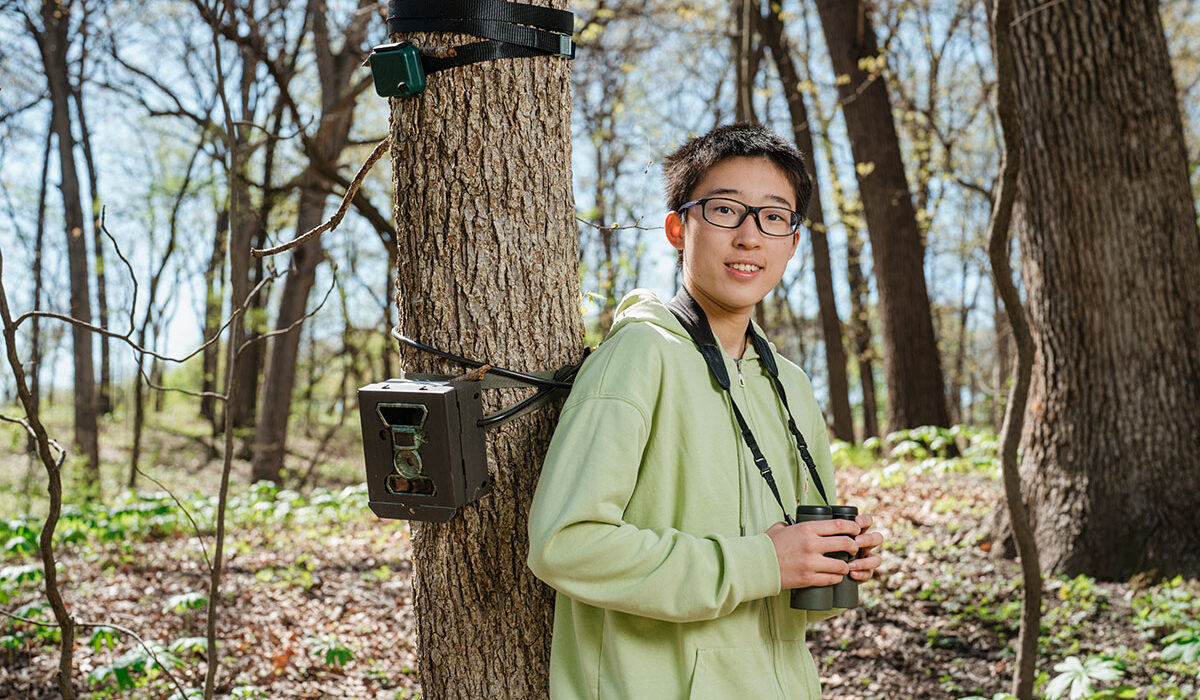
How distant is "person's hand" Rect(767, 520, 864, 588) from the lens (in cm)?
165

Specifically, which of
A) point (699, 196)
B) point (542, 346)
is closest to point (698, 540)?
point (542, 346)

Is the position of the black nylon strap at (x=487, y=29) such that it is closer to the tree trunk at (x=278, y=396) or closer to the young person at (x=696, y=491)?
the young person at (x=696, y=491)

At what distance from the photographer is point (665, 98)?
711 inches

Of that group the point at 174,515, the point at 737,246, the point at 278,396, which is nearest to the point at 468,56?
the point at 737,246

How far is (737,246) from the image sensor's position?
1.91 meters

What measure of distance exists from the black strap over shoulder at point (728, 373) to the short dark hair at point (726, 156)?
253 millimetres

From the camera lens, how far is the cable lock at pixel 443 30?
6.06 ft

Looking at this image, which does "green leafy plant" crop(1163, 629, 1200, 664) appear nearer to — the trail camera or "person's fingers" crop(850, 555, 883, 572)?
"person's fingers" crop(850, 555, 883, 572)

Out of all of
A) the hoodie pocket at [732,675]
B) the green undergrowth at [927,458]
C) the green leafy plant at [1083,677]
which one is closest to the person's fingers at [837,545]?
the hoodie pocket at [732,675]

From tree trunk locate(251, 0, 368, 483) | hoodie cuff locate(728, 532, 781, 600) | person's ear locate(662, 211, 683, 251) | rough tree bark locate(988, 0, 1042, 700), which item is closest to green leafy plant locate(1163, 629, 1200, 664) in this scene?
rough tree bark locate(988, 0, 1042, 700)

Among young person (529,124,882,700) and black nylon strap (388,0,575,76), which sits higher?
black nylon strap (388,0,575,76)

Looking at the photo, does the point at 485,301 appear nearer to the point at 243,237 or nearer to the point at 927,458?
the point at 927,458

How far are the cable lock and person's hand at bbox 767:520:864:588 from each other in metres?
1.19

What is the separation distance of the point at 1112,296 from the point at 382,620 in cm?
440
